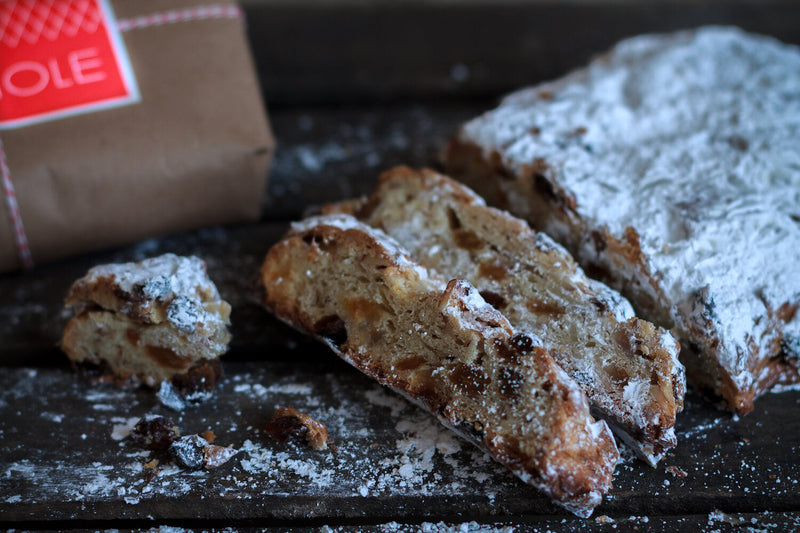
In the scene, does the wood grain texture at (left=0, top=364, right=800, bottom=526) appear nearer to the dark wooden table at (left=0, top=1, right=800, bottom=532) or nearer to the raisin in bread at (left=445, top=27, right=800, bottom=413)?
the dark wooden table at (left=0, top=1, right=800, bottom=532)

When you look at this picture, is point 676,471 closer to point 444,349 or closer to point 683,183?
Answer: point 444,349

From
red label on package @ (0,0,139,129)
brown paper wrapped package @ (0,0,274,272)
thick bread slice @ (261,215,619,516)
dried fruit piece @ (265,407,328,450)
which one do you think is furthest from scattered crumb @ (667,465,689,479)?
red label on package @ (0,0,139,129)

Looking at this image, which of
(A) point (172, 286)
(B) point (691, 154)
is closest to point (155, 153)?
(A) point (172, 286)

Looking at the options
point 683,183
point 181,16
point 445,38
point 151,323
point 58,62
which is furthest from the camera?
point 445,38

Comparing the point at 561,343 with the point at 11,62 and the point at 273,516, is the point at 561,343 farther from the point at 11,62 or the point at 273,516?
the point at 11,62

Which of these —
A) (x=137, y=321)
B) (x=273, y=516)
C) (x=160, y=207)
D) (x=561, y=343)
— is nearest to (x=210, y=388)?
(x=137, y=321)
